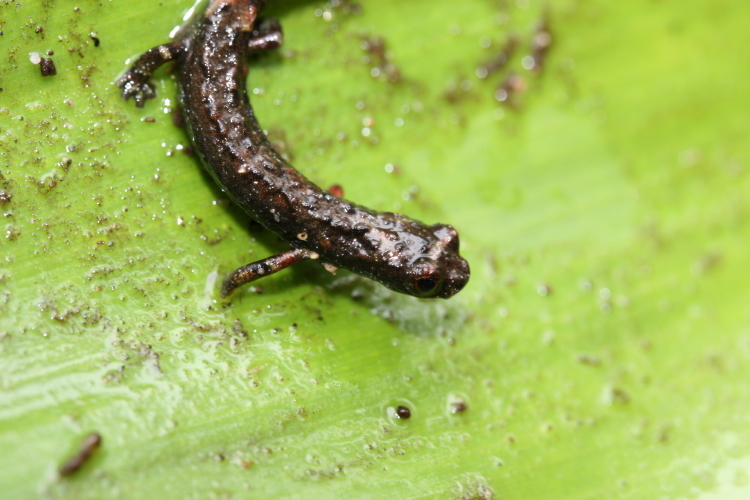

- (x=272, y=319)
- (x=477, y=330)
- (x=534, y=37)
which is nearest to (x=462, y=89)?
(x=534, y=37)

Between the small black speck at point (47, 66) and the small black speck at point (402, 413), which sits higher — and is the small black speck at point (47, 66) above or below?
above

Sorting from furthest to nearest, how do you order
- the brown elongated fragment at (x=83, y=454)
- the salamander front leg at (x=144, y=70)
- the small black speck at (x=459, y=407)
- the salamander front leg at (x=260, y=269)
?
the small black speck at (x=459, y=407)
the salamander front leg at (x=144, y=70)
the salamander front leg at (x=260, y=269)
the brown elongated fragment at (x=83, y=454)

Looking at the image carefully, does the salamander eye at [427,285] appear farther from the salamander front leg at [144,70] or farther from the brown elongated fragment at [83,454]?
the salamander front leg at [144,70]

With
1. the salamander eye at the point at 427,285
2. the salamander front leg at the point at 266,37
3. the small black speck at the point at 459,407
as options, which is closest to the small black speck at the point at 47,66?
the salamander front leg at the point at 266,37

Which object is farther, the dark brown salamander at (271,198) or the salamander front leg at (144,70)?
the salamander front leg at (144,70)

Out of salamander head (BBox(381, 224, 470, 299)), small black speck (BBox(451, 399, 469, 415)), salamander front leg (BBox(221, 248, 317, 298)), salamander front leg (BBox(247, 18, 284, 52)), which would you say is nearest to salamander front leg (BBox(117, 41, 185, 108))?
salamander front leg (BBox(247, 18, 284, 52))

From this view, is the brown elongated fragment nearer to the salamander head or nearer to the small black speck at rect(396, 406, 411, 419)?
the small black speck at rect(396, 406, 411, 419)

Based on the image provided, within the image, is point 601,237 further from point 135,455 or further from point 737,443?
point 135,455
